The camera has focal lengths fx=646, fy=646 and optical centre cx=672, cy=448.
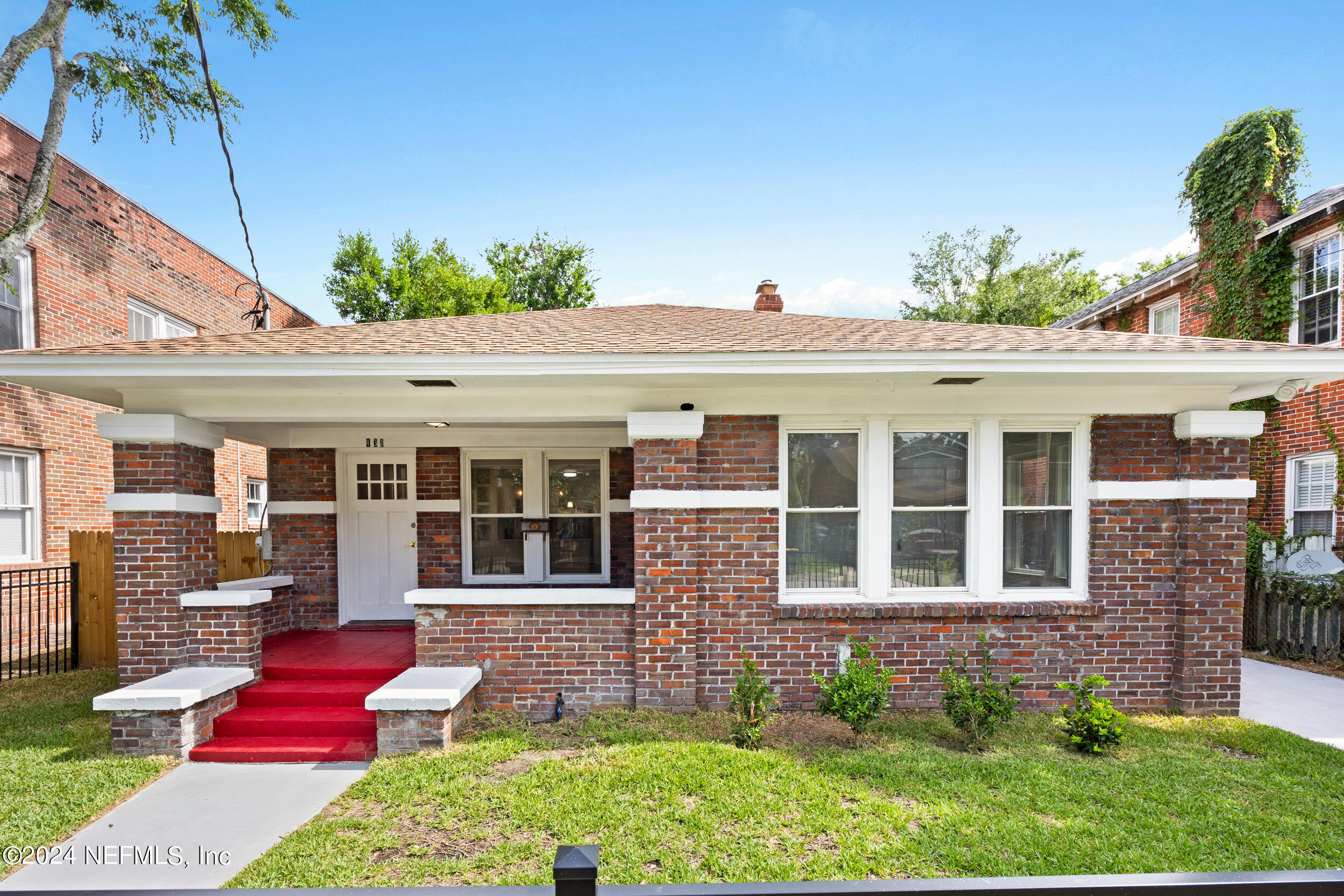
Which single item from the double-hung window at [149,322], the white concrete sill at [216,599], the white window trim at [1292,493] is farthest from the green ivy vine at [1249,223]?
the double-hung window at [149,322]

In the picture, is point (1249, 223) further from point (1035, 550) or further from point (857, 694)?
point (857, 694)

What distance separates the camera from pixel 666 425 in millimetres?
5578

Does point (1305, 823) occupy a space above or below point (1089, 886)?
below

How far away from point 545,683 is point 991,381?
4.66 m

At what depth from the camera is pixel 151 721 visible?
4984mm

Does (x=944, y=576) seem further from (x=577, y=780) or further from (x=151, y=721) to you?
(x=151, y=721)

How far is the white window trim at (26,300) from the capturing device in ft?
29.3

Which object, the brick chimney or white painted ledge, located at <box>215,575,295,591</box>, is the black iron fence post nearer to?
white painted ledge, located at <box>215,575,295,591</box>

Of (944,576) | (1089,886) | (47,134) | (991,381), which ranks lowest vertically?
(944,576)

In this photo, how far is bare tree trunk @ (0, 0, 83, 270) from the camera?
25.1ft

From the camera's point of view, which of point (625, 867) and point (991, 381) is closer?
point (625, 867)

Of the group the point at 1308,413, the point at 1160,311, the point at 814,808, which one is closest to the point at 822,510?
the point at 814,808

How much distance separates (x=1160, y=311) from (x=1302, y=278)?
10.7 ft

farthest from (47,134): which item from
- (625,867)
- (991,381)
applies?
(991,381)
